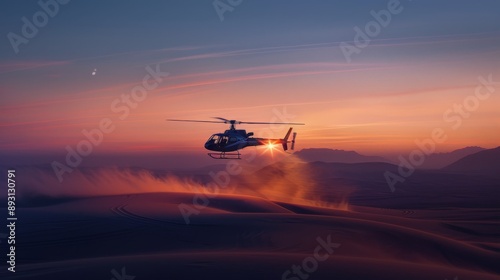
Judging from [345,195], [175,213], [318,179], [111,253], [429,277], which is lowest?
[429,277]

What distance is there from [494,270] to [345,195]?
82.5 metres

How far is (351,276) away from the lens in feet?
86.7

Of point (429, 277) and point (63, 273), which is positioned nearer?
point (63, 273)

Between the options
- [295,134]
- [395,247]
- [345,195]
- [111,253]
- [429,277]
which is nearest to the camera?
[429,277]

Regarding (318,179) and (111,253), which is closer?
(111,253)

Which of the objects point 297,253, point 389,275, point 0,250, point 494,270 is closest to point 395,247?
point 494,270

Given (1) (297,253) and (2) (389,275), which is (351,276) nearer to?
(2) (389,275)

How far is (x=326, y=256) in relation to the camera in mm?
31781

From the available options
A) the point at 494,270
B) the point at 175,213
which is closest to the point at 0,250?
the point at 175,213

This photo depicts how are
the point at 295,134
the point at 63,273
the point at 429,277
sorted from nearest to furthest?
the point at 63,273
the point at 429,277
the point at 295,134

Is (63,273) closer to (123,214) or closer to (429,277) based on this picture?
(429,277)

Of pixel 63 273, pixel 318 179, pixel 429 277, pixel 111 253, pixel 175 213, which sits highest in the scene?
pixel 318 179

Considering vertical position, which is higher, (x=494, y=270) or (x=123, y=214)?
(x=123, y=214)

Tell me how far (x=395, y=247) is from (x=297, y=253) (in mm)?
8999
